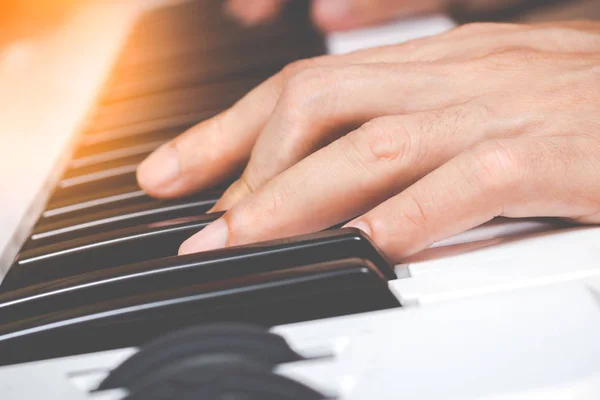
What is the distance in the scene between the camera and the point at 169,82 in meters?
1.03

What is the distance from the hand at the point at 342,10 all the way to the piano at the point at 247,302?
436 mm

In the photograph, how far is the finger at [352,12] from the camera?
1.15 meters

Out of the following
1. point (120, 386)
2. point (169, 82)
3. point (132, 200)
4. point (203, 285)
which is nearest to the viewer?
point (120, 386)

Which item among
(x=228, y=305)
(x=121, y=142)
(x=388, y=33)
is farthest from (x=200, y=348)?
(x=388, y=33)

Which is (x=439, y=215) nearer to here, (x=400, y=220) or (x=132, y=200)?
(x=400, y=220)

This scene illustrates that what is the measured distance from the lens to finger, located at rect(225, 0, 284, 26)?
1256 mm

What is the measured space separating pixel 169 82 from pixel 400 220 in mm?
586

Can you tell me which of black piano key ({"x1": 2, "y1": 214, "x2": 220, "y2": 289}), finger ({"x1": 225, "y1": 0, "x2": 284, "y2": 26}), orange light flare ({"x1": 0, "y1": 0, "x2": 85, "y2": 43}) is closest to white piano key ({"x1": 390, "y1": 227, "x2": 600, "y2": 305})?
black piano key ({"x1": 2, "y1": 214, "x2": 220, "y2": 289})

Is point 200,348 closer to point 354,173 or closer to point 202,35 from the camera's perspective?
point 354,173

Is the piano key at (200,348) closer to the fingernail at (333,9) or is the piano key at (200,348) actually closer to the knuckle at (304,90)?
the knuckle at (304,90)

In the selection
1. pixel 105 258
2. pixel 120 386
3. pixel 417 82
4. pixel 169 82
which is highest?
pixel 169 82

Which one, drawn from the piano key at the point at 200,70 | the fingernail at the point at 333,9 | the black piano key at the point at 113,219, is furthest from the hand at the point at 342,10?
Result: the black piano key at the point at 113,219

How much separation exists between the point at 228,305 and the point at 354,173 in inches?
9.0

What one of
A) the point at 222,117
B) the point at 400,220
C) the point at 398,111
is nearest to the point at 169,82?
the point at 222,117
